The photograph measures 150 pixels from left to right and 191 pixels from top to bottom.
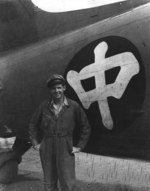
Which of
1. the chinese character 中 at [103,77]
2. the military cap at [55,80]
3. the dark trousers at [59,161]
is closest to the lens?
the chinese character 中 at [103,77]

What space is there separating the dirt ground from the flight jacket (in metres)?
0.87

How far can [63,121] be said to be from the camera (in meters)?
3.52

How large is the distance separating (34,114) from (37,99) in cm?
20

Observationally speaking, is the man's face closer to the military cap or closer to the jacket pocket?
the military cap

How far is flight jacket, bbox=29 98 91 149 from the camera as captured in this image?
3.43 m

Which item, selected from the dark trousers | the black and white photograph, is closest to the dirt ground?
the black and white photograph

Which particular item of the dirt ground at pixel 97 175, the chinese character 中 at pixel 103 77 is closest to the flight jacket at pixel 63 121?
the chinese character 中 at pixel 103 77

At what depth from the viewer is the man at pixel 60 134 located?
3.46m

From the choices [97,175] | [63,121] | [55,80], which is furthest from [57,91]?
[97,175]

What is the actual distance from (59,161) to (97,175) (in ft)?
8.32

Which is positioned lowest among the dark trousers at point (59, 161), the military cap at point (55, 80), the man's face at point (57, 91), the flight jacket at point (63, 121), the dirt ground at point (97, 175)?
the dirt ground at point (97, 175)

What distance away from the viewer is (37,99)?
150 inches

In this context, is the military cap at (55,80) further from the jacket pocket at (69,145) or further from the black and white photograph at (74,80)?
the jacket pocket at (69,145)

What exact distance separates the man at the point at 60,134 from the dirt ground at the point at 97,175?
2.79 ft
